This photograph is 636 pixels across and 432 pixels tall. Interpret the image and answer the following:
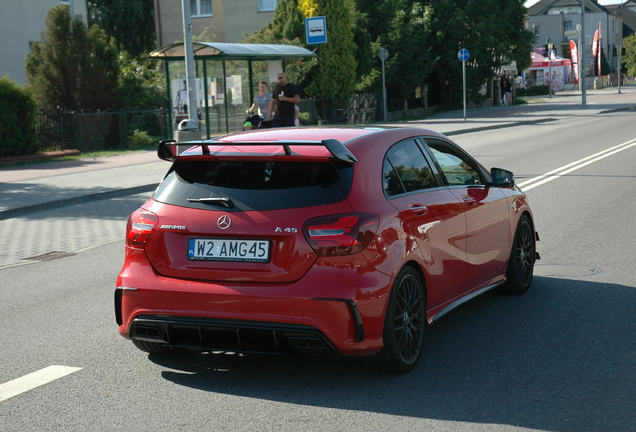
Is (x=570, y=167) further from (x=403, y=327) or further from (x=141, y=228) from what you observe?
(x=141, y=228)

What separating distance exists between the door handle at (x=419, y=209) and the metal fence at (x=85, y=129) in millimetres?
20570

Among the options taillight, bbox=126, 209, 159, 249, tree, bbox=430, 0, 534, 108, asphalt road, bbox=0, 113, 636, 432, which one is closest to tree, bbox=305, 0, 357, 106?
tree, bbox=430, 0, 534, 108

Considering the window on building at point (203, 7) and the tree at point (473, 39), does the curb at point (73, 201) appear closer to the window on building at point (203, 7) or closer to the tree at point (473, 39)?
the tree at point (473, 39)

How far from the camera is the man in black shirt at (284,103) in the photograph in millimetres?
19969

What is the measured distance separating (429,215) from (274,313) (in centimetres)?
133

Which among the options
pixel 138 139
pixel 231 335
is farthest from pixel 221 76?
pixel 231 335

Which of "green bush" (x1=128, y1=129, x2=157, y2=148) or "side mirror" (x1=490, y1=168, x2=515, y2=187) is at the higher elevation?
"green bush" (x1=128, y1=129, x2=157, y2=148)

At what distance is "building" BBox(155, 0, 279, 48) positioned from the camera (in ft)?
169

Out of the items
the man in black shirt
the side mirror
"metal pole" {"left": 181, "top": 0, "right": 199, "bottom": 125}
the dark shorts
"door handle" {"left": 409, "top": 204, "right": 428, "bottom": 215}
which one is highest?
"metal pole" {"left": 181, "top": 0, "right": 199, "bottom": 125}

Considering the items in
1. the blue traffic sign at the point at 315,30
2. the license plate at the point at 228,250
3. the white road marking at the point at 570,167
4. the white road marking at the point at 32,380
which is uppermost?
the blue traffic sign at the point at 315,30

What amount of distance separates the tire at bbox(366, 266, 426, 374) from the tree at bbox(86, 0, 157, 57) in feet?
176

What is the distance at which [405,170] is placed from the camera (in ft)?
19.0

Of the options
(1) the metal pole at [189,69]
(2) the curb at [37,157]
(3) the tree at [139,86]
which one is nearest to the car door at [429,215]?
(1) the metal pole at [189,69]

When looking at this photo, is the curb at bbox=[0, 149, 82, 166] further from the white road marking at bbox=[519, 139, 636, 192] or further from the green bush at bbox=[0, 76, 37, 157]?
the white road marking at bbox=[519, 139, 636, 192]
